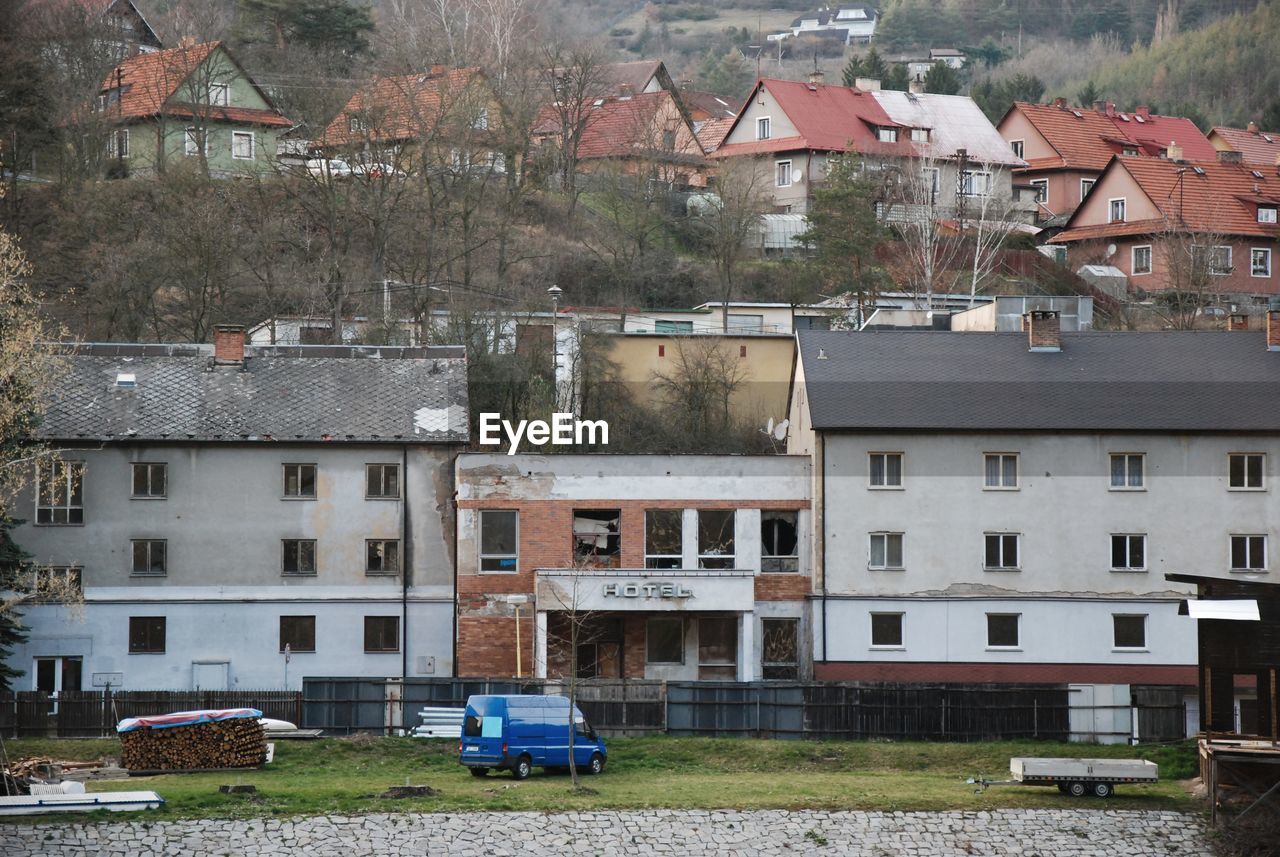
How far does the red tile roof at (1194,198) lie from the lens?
292ft

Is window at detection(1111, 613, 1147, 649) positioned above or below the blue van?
above

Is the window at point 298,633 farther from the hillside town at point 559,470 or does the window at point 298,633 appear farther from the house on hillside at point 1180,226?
the house on hillside at point 1180,226

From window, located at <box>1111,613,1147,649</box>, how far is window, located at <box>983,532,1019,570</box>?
314 cm

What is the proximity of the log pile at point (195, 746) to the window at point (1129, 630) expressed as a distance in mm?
23889

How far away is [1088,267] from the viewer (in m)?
88.4

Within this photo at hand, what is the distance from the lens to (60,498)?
47.2 metres

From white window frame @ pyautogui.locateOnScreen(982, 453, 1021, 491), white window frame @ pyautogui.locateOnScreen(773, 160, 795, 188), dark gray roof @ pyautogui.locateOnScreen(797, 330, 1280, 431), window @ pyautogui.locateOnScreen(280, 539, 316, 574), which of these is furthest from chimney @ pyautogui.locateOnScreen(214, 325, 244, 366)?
white window frame @ pyautogui.locateOnScreen(773, 160, 795, 188)

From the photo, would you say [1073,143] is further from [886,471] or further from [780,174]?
[886,471]

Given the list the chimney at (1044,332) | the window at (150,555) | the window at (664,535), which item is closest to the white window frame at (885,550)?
the window at (664,535)

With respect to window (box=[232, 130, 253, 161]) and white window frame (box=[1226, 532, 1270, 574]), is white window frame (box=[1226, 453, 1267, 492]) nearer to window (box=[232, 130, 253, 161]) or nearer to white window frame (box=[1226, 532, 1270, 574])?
white window frame (box=[1226, 532, 1270, 574])

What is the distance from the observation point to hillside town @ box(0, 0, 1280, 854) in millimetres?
40781

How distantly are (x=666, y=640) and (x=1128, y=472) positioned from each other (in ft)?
45.2

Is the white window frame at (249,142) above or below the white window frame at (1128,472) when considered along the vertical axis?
above

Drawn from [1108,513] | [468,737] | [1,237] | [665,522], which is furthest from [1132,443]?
[1,237]
